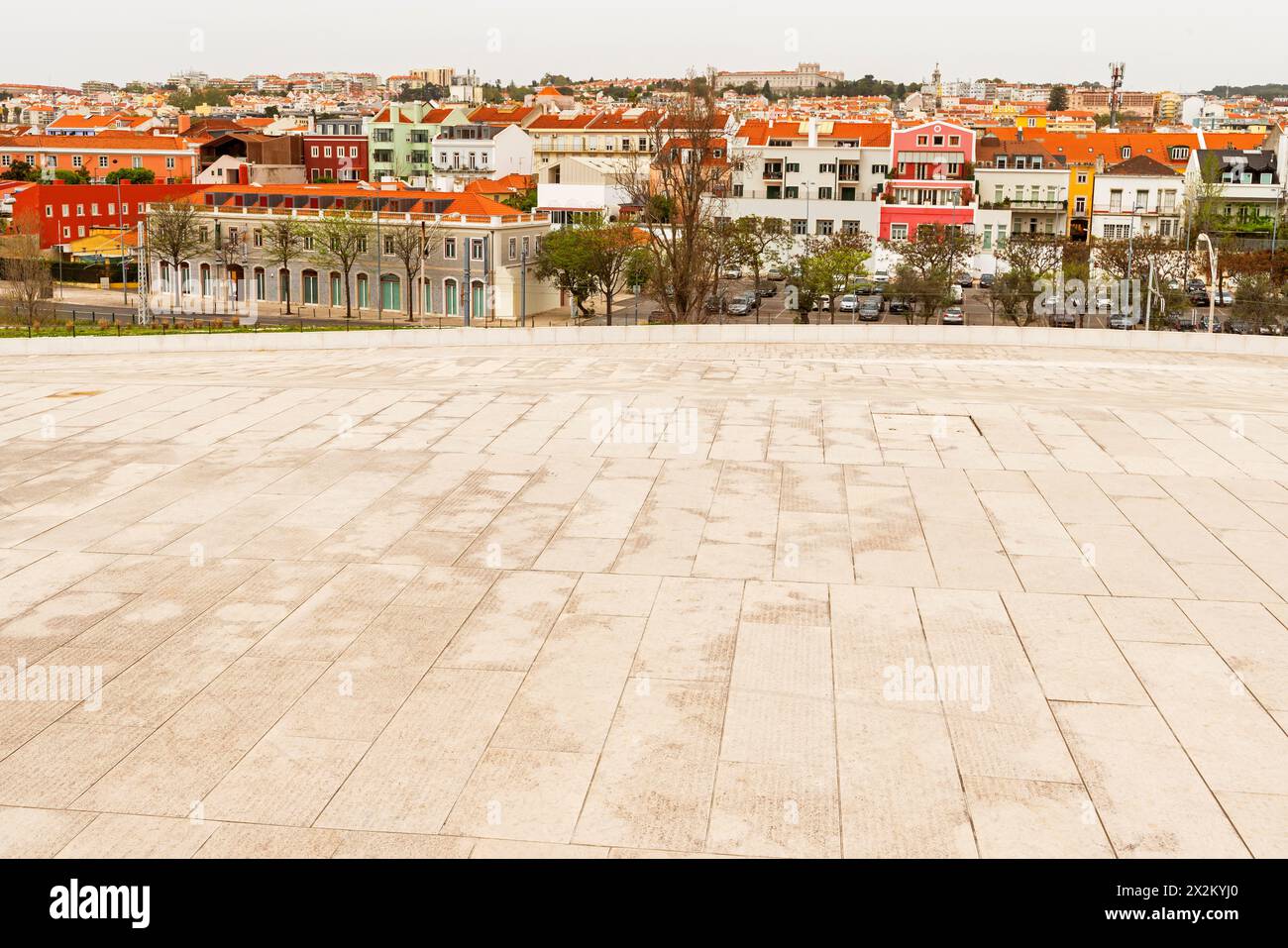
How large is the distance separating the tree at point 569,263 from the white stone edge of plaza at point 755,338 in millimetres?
36485

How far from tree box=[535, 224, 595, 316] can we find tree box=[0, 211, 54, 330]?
2634 centimetres

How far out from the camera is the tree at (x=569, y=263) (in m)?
70.2

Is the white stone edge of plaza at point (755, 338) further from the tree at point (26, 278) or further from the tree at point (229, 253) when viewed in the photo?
the tree at point (229, 253)

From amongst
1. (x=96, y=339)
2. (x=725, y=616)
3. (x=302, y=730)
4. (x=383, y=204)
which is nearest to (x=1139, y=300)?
(x=383, y=204)

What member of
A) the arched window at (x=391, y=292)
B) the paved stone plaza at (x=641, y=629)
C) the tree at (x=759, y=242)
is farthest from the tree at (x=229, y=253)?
the paved stone plaza at (x=641, y=629)

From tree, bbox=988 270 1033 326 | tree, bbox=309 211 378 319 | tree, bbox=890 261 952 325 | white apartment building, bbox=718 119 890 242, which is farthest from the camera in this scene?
white apartment building, bbox=718 119 890 242

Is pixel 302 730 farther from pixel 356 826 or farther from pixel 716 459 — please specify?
pixel 716 459

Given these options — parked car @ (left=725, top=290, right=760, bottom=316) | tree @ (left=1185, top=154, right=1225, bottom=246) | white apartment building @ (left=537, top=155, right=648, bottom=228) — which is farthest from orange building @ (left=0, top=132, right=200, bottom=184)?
tree @ (left=1185, top=154, right=1225, bottom=246)

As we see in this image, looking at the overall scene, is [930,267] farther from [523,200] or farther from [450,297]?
[523,200]

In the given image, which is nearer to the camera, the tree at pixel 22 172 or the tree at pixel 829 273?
the tree at pixel 829 273

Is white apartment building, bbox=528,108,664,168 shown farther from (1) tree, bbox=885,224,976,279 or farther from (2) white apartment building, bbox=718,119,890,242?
(1) tree, bbox=885,224,976,279

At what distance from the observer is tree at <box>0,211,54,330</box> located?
6588 cm

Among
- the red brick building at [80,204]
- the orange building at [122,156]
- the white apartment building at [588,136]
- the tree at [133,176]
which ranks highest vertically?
the white apartment building at [588,136]

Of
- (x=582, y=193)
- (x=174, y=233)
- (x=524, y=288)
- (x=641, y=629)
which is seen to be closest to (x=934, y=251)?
(x=524, y=288)
